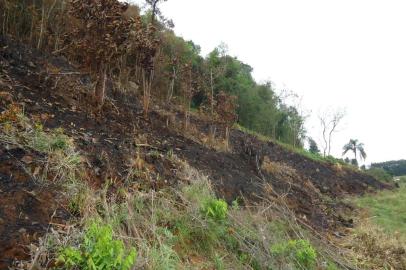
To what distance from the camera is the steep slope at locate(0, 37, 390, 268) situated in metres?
3.31

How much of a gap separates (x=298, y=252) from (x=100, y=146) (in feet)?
8.49

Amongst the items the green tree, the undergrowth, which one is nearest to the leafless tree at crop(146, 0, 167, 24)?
the undergrowth

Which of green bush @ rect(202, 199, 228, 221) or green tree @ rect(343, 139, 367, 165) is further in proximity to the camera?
green tree @ rect(343, 139, 367, 165)

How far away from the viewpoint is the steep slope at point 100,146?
3.31 m

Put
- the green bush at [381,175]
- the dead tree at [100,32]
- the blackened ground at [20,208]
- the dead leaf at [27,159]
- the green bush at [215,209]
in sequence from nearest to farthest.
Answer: the blackened ground at [20,208], the dead leaf at [27,159], the green bush at [215,209], the dead tree at [100,32], the green bush at [381,175]

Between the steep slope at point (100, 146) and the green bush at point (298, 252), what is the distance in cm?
160

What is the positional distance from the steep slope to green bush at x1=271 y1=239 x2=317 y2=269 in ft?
5.25

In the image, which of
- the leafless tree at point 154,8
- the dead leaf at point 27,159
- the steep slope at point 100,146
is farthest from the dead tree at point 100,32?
the leafless tree at point 154,8

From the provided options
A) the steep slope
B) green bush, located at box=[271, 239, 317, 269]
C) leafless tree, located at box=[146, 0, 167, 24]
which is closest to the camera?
the steep slope

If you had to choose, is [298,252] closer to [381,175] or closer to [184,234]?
[184,234]

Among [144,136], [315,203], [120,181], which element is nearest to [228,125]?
[315,203]

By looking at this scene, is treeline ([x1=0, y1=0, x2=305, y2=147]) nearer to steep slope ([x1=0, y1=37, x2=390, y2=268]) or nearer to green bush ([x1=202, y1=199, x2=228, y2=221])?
steep slope ([x1=0, y1=37, x2=390, y2=268])

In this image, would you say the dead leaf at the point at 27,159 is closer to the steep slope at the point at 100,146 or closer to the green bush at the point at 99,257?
the steep slope at the point at 100,146

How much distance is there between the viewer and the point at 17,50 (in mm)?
7047
